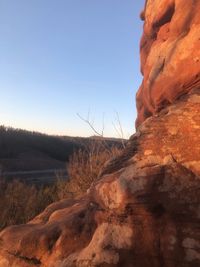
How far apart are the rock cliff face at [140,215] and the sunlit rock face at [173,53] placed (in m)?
0.33

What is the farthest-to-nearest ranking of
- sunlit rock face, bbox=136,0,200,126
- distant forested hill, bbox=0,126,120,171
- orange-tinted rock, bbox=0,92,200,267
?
distant forested hill, bbox=0,126,120,171 < sunlit rock face, bbox=136,0,200,126 < orange-tinted rock, bbox=0,92,200,267

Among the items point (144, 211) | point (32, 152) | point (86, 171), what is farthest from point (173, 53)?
point (32, 152)

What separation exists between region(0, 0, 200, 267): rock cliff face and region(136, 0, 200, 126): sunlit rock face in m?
0.33

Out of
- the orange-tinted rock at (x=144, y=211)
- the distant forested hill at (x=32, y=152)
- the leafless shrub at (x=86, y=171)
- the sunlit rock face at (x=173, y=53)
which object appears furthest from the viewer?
the distant forested hill at (x=32, y=152)

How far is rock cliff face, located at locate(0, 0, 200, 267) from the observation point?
3.13 metres

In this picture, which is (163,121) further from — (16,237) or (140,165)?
(16,237)

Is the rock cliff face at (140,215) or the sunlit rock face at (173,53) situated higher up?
the sunlit rock face at (173,53)

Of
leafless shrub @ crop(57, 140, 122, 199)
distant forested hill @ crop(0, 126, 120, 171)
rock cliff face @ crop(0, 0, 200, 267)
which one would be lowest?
rock cliff face @ crop(0, 0, 200, 267)

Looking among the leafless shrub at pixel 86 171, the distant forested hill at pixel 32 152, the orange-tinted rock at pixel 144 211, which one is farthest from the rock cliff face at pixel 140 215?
the distant forested hill at pixel 32 152

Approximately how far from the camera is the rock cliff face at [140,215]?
123 inches

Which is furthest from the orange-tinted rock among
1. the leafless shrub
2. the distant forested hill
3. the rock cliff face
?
the distant forested hill

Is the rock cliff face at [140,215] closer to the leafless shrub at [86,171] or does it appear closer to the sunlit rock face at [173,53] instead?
the sunlit rock face at [173,53]

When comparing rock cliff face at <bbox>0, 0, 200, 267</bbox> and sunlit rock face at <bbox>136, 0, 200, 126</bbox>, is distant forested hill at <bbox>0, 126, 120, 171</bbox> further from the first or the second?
rock cliff face at <bbox>0, 0, 200, 267</bbox>

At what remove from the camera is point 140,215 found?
328 centimetres
